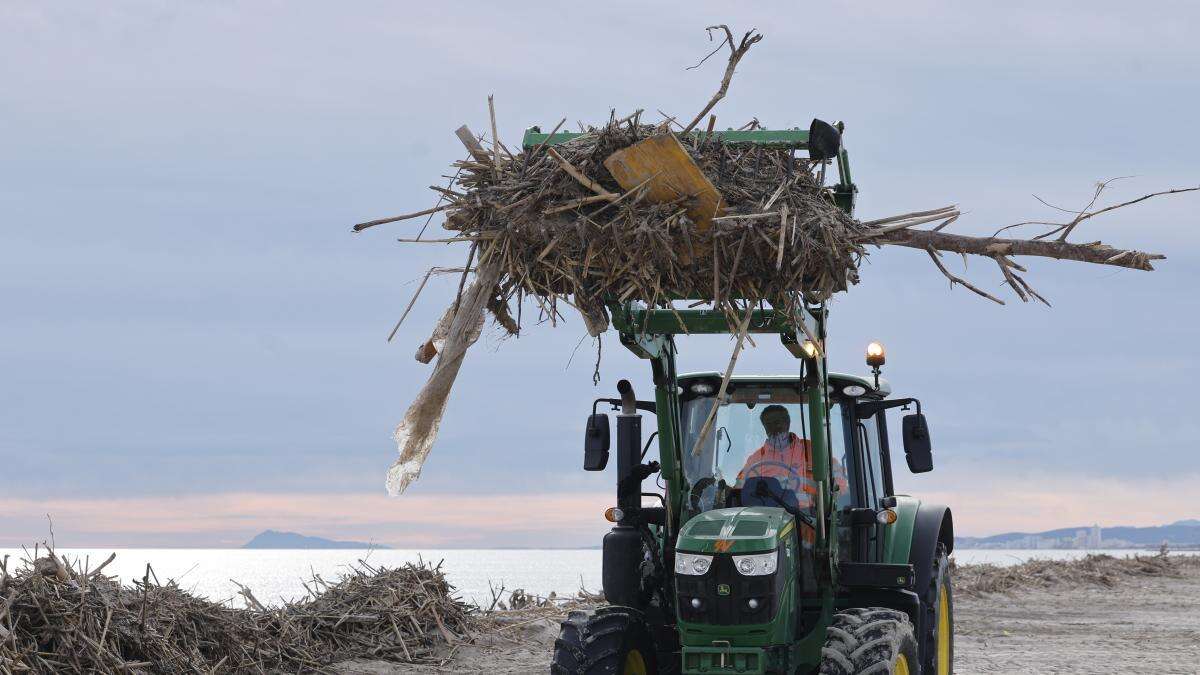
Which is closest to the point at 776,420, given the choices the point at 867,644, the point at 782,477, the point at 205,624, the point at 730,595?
the point at 782,477

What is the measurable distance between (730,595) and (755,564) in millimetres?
224

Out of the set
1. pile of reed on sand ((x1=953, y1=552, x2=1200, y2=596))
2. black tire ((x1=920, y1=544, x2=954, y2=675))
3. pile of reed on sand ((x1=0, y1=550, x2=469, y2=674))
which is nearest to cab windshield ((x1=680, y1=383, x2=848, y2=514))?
black tire ((x1=920, y1=544, x2=954, y2=675))

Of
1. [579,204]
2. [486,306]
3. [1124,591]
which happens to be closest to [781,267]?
[579,204]

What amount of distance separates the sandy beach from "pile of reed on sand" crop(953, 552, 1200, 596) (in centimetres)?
29

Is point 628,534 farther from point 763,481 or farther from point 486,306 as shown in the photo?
point 486,306

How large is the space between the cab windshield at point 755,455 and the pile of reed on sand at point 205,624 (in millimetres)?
4358

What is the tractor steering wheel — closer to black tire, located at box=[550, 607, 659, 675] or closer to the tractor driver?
the tractor driver

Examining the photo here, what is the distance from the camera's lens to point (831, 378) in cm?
858

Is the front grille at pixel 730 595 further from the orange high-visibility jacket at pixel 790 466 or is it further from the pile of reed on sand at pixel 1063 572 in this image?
the pile of reed on sand at pixel 1063 572

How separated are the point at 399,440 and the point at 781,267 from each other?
2294 millimetres

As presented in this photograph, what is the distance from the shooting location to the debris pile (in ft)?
21.9

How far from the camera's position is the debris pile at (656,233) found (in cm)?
669

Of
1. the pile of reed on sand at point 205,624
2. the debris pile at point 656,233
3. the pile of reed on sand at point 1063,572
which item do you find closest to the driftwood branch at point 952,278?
the debris pile at point 656,233

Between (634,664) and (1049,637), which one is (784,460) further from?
(1049,637)
